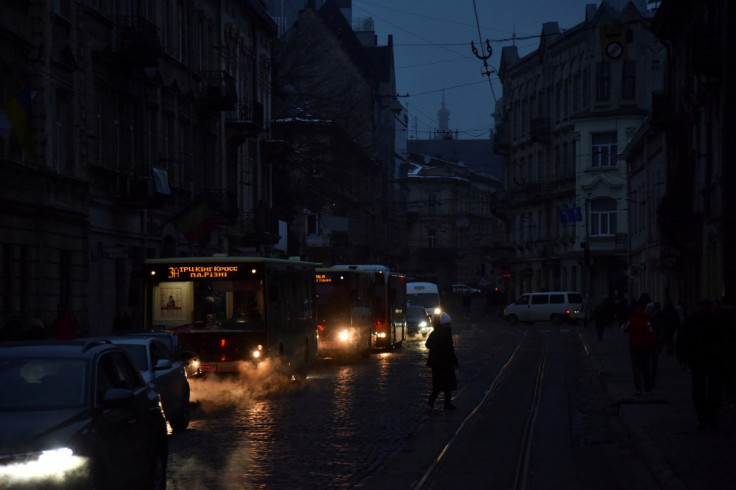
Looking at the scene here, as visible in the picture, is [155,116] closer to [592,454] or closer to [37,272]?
[37,272]

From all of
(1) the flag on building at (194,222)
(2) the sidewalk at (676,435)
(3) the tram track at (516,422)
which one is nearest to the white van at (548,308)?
(3) the tram track at (516,422)

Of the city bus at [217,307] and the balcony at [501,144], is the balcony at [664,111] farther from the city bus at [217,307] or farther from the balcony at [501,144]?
the balcony at [501,144]

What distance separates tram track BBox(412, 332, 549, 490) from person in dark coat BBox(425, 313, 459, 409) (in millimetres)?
586

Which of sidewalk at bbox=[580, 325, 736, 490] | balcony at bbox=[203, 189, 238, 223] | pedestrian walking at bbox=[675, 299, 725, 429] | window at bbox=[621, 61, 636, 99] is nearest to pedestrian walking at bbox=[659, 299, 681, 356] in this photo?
sidewalk at bbox=[580, 325, 736, 490]

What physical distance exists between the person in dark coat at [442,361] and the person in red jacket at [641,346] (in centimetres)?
338

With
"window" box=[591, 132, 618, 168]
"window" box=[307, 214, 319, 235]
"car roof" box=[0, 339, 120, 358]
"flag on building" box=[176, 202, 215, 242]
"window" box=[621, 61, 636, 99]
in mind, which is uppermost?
"window" box=[621, 61, 636, 99]

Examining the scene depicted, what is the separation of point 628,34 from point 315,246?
4224cm

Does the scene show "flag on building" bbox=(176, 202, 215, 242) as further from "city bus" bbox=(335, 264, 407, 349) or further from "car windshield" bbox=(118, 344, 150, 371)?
"car windshield" bbox=(118, 344, 150, 371)

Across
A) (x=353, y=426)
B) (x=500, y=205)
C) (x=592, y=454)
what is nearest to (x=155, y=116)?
(x=353, y=426)

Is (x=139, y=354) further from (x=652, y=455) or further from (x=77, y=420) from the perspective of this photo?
(x=77, y=420)

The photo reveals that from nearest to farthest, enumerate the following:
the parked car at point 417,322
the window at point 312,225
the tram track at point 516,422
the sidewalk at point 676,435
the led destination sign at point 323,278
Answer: the sidewalk at point 676,435 < the tram track at point 516,422 < the led destination sign at point 323,278 < the parked car at point 417,322 < the window at point 312,225

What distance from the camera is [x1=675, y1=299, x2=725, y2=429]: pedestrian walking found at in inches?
614

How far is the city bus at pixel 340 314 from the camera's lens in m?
33.8

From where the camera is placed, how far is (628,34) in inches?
1431
